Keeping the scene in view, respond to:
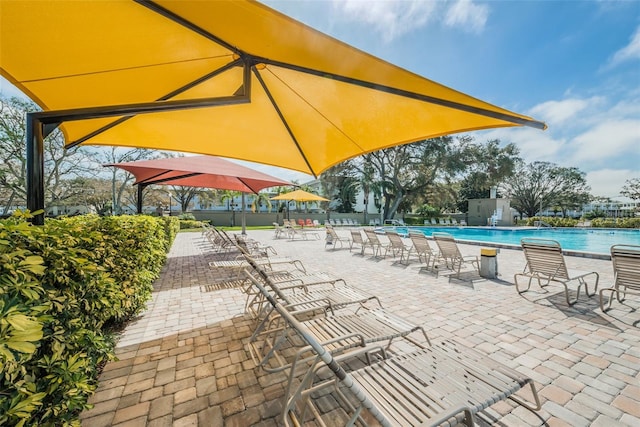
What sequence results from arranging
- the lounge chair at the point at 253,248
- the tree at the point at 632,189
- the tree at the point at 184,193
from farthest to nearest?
the tree at the point at 632,189
the tree at the point at 184,193
the lounge chair at the point at 253,248

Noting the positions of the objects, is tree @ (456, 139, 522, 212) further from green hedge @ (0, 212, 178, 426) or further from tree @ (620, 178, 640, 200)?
green hedge @ (0, 212, 178, 426)

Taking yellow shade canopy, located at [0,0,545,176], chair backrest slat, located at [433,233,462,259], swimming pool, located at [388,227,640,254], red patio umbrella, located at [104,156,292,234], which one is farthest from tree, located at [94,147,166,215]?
swimming pool, located at [388,227,640,254]

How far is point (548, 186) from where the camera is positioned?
45906 millimetres

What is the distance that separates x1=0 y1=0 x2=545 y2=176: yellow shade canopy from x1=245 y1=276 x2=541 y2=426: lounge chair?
1.96 meters

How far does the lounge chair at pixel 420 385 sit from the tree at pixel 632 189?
5675 cm

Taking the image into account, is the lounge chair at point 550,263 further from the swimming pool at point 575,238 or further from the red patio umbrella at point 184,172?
the swimming pool at point 575,238

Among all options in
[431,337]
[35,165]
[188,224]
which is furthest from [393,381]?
[188,224]

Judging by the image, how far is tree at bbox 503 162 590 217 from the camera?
1779 inches

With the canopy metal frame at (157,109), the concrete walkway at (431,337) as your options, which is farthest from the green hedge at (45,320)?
the concrete walkway at (431,337)

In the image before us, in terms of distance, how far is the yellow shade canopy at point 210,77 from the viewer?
187 cm

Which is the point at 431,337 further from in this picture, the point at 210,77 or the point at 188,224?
the point at 188,224

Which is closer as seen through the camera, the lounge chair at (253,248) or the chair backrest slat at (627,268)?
the chair backrest slat at (627,268)

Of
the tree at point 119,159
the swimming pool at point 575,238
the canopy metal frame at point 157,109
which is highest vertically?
the tree at point 119,159

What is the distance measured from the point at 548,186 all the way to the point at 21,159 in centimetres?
6802
